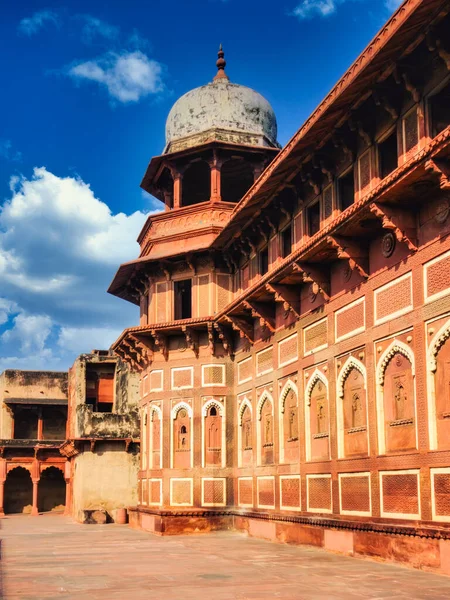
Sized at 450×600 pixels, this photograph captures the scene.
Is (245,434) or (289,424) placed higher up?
(289,424)

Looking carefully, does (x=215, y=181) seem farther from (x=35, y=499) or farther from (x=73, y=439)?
(x=35, y=499)

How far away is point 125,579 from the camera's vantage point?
36.9 feet

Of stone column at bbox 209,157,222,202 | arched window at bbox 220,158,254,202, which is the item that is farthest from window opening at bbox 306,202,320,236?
arched window at bbox 220,158,254,202

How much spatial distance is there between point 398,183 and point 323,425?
19.6 feet

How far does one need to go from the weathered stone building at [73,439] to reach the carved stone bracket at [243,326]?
1196 cm

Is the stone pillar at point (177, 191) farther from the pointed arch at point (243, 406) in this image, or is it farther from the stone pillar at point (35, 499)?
the stone pillar at point (35, 499)

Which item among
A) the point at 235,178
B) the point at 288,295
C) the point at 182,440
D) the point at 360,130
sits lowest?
the point at 182,440

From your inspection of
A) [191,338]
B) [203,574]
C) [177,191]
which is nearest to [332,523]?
[203,574]

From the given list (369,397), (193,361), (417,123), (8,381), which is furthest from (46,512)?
(417,123)

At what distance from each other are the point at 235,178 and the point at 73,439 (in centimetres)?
1252

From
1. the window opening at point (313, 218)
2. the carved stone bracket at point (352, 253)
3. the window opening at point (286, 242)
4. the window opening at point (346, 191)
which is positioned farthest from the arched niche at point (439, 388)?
the window opening at point (286, 242)

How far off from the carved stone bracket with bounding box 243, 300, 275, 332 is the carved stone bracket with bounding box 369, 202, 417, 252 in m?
6.71

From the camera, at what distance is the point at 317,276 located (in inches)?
627

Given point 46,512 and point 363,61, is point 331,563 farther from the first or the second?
point 46,512
